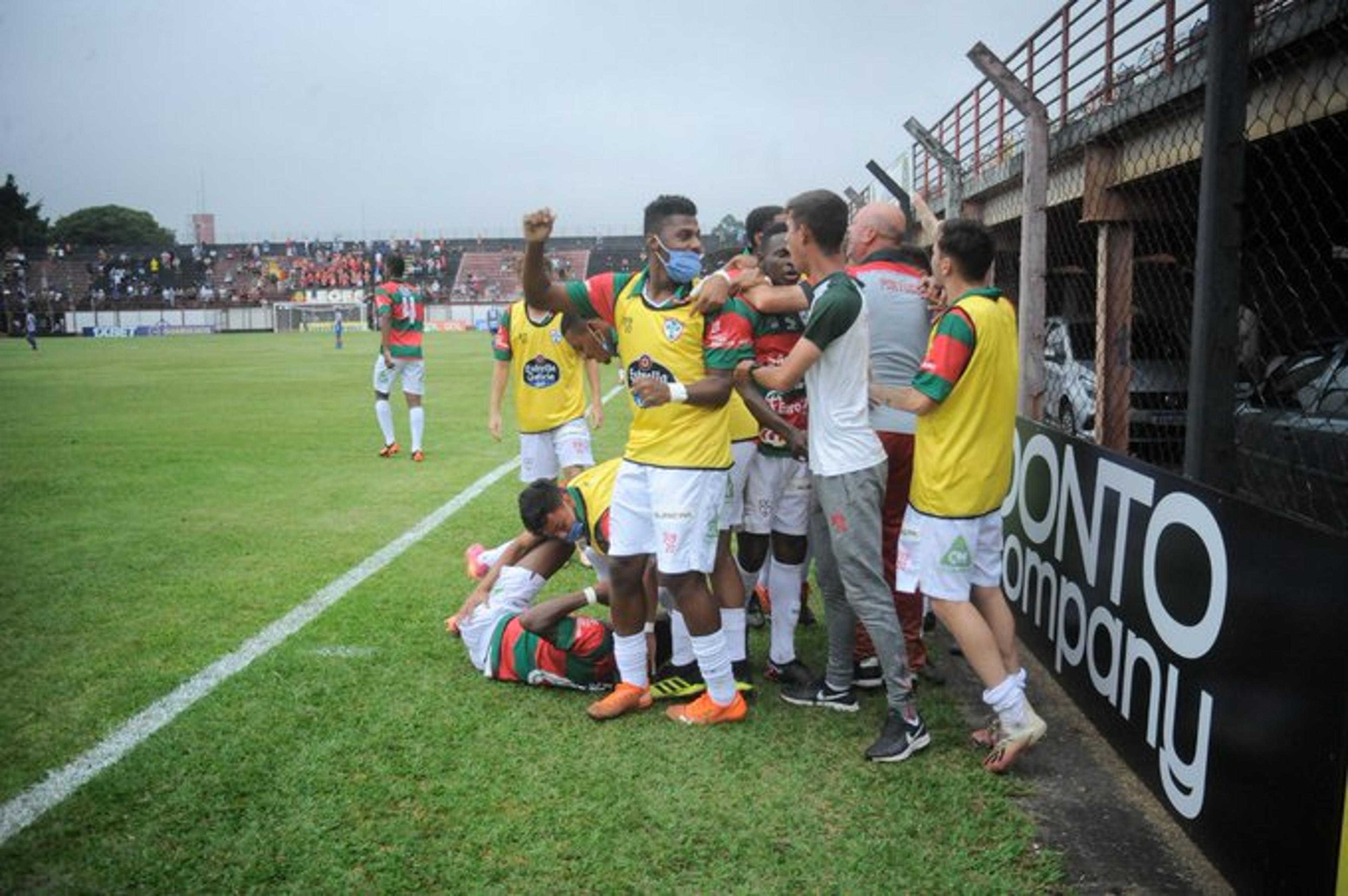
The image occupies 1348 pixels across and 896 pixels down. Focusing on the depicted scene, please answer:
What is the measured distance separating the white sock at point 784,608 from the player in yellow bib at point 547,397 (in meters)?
2.38

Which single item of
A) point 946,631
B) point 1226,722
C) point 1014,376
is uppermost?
point 1014,376

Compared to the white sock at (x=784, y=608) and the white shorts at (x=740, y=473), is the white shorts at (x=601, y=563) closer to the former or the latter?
the white shorts at (x=740, y=473)

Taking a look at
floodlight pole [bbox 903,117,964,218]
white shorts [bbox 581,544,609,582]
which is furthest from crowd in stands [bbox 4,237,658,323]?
white shorts [bbox 581,544,609,582]

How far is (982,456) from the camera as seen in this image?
356 centimetres

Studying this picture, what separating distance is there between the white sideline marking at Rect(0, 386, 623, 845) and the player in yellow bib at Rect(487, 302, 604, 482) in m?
1.21

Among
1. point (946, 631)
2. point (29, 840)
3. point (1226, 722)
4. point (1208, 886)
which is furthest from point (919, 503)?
point (29, 840)

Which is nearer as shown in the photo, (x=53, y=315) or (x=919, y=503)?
(x=919, y=503)

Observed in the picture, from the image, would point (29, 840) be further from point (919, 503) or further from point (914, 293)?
point (914, 293)

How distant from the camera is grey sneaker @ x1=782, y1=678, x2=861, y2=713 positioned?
4.15 m

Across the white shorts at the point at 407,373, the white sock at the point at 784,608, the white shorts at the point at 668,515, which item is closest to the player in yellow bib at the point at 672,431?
the white shorts at the point at 668,515

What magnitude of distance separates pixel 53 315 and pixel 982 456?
66.6 m

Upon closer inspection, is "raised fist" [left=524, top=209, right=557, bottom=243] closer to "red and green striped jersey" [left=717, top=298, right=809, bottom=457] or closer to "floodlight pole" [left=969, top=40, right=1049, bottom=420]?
"red and green striped jersey" [left=717, top=298, right=809, bottom=457]

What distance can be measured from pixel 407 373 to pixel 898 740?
851 centimetres

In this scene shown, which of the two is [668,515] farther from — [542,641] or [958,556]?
[958,556]
